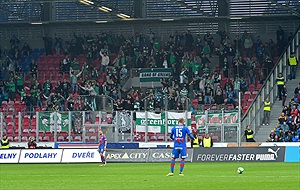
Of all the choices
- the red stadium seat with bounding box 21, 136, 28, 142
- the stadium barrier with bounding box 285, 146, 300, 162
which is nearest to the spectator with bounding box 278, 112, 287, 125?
the stadium barrier with bounding box 285, 146, 300, 162

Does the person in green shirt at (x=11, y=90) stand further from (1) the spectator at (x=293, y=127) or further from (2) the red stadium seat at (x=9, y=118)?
(1) the spectator at (x=293, y=127)

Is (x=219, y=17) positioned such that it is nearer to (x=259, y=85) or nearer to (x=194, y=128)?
(x=259, y=85)

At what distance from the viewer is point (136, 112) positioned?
48.0 m

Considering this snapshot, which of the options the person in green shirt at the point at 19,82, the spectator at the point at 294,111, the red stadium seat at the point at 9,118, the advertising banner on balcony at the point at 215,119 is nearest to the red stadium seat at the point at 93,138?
the red stadium seat at the point at 9,118

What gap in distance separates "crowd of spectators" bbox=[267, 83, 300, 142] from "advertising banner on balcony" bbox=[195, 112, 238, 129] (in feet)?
8.06

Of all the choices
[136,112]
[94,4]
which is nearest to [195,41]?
[94,4]

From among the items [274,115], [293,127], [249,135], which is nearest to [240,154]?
[249,135]

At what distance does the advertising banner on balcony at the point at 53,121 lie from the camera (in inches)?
1903

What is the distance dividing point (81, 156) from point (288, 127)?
11888 millimetres

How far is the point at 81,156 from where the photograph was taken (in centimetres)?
4281

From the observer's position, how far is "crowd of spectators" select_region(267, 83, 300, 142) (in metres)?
46.3

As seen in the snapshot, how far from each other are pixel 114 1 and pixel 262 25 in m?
10.4

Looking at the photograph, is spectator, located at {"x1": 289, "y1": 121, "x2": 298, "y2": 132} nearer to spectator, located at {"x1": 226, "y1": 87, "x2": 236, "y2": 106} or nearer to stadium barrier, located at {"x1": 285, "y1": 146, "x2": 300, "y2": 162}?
spectator, located at {"x1": 226, "y1": 87, "x2": 236, "y2": 106}

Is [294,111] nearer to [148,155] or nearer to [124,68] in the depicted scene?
[148,155]
